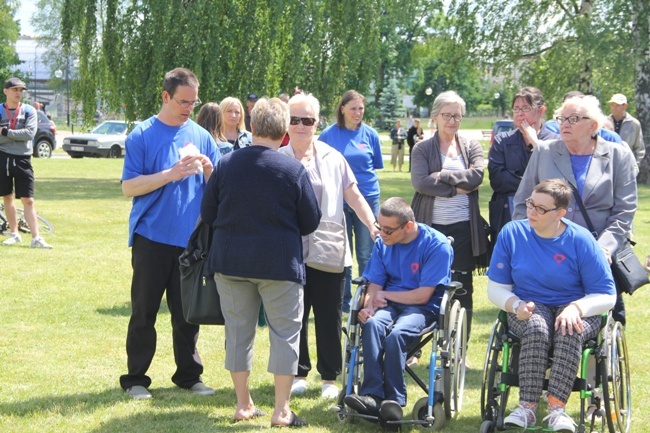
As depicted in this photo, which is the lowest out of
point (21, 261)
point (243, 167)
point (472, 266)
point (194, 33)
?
point (21, 261)

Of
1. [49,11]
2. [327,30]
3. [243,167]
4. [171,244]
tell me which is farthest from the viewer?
[49,11]

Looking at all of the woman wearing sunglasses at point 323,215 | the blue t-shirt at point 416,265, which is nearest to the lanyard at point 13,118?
the woman wearing sunglasses at point 323,215

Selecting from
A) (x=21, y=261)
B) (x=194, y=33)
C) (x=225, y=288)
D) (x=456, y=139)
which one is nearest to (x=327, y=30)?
(x=194, y=33)

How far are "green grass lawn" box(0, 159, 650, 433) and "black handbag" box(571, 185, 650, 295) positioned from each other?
793 mm

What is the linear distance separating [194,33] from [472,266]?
572 inches

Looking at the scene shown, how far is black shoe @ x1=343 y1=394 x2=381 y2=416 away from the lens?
5578mm

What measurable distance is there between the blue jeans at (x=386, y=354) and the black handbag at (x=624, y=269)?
4.04 ft

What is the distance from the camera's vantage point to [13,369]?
7.11 metres

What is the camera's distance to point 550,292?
5.82m

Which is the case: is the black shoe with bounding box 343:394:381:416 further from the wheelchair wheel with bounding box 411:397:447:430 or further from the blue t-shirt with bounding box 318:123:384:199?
the blue t-shirt with bounding box 318:123:384:199

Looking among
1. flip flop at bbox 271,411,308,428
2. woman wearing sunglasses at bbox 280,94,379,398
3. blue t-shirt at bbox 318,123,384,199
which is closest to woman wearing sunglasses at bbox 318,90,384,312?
blue t-shirt at bbox 318,123,384,199

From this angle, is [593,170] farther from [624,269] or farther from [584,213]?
[624,269]

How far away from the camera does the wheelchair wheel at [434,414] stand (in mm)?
5766

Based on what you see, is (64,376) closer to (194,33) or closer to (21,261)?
(21,261)
